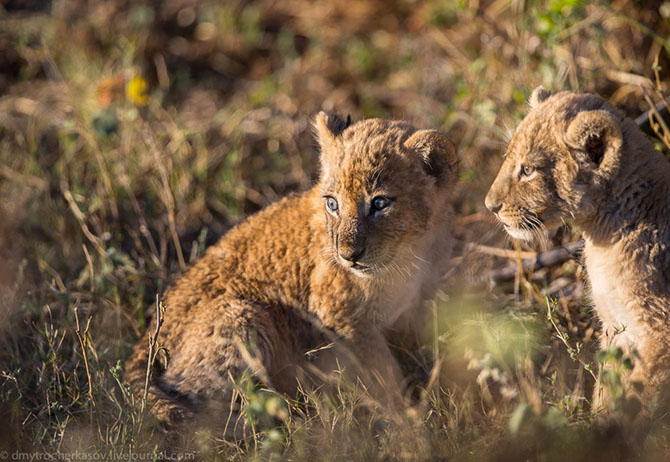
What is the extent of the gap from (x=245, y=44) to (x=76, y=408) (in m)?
5.82

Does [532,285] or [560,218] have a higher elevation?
[560,218]

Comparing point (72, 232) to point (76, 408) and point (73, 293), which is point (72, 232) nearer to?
point (73, 293)

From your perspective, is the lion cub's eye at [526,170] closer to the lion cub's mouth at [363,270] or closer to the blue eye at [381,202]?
the blue eye at [381,202]

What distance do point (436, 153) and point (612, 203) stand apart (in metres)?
1.18

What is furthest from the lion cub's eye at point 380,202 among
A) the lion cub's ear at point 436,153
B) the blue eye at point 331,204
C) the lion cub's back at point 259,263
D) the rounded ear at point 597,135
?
the rounded ear at point 597,135

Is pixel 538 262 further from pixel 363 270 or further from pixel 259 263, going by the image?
pixel 259 263

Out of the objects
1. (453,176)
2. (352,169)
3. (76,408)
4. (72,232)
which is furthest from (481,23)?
(76,408)

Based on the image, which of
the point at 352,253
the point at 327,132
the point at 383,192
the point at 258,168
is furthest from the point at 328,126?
the point at 258,168

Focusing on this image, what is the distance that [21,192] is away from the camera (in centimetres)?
665

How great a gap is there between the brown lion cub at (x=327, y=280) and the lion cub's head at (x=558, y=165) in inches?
25.2

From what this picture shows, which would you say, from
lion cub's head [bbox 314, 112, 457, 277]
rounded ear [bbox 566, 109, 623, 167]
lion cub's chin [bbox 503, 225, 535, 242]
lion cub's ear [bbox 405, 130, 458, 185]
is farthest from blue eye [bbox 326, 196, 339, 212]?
rounded ear [bbox 566, 109, 623, 167]

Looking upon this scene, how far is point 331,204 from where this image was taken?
4.59 metres

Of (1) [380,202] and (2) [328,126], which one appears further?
(2) [328,126]

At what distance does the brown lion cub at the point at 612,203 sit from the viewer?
12.3 feet
